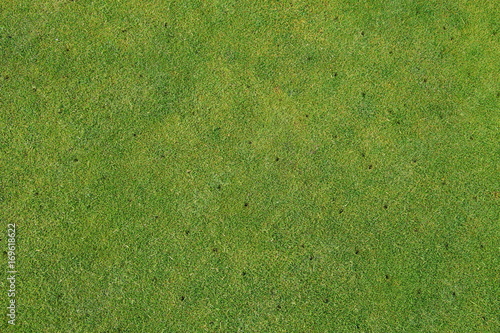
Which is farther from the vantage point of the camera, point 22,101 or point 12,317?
point 22,101

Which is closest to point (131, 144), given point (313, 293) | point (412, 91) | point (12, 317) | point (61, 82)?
point (61, 82)

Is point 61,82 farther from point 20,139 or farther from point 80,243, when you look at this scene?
point 80,243

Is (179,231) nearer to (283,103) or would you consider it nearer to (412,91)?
(283,103)

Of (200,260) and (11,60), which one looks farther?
(11,60)

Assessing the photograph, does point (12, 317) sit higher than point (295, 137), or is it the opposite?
point (295, 137)

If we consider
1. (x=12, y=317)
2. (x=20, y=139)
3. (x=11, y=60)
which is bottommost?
(x=12, y=317)

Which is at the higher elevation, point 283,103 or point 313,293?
point 283,103

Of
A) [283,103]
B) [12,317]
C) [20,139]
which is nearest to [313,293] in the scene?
[283,103]
